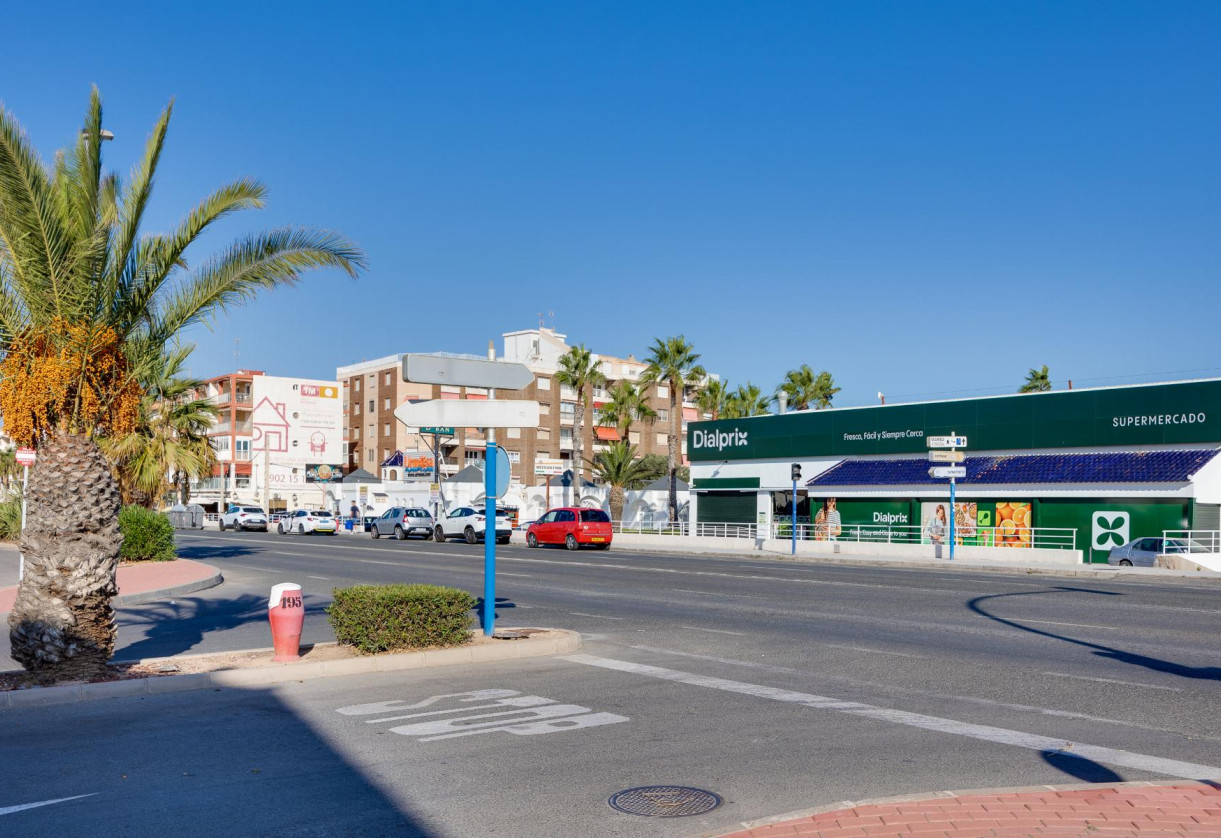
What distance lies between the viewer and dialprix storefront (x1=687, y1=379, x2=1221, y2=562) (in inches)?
1382

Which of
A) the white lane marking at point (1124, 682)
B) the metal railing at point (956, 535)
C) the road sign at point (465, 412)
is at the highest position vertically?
the road sign at point (465, 412)

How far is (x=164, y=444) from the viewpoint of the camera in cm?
3247

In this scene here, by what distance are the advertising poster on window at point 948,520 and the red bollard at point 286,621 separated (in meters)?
32.0

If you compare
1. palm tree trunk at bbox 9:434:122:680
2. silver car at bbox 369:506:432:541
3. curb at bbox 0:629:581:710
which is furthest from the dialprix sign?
palm tree trunk at bbox 9:434:122:680

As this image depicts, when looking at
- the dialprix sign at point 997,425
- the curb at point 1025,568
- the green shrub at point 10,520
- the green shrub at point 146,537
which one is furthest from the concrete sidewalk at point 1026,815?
the green shrub at point 10,520

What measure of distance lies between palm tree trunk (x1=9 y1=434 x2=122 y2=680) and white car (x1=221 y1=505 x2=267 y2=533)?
53.8 m

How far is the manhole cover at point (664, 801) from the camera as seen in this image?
602 cm

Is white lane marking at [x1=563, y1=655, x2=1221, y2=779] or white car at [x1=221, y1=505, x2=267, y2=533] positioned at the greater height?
white lane marking at [x1=563, y1=655, x2=1221, y2=779]

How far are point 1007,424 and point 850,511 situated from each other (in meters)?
7.57

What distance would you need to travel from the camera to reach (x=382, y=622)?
11164mm

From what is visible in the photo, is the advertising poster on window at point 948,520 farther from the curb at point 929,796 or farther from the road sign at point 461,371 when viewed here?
the curb at point 929,796

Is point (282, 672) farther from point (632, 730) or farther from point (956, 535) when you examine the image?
point (956, 535)

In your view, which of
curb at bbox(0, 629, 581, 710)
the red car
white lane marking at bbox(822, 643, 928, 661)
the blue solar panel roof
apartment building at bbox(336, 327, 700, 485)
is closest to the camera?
curb at bbox(0, 629, 581, 710)

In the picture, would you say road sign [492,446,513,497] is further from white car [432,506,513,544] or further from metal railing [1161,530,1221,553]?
white car [432,506,513,544]
